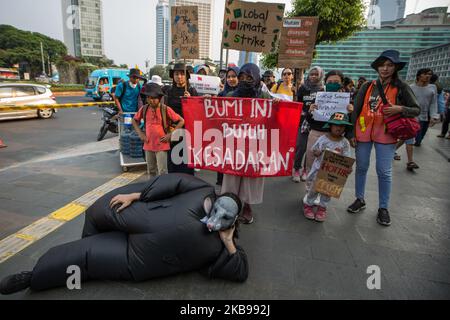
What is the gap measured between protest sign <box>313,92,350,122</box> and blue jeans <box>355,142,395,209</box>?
52cm

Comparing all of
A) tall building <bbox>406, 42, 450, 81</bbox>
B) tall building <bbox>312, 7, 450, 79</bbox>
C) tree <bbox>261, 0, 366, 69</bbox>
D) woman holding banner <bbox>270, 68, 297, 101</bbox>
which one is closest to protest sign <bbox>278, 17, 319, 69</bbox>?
woman holding banner <bbox>270, 68, 297, 101</bbox>

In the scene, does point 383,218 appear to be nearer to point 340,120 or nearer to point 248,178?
point 340,120

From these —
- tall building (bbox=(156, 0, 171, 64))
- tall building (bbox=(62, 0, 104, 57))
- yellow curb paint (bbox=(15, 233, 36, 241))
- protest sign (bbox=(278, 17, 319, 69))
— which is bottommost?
yellow curb paint (bbox=(15, 233, 36, 241))

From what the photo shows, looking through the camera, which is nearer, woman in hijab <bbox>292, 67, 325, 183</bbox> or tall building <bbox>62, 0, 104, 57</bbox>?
woman in hijab <bbox>292, 67, 325, 183</bbox>

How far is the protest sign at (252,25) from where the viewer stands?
13.9 ft

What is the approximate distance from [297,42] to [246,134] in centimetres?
236

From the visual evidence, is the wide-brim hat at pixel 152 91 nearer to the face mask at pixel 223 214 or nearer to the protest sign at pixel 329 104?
the face mask at pixel 223 214

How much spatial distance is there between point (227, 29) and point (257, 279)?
153 inches

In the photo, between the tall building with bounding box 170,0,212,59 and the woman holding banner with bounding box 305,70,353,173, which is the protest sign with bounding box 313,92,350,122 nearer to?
the woman holding banner with bounding box 305,70,353,173

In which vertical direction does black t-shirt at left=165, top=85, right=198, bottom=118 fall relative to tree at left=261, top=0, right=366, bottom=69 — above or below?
below

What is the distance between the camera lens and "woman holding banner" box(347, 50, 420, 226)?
111 inches

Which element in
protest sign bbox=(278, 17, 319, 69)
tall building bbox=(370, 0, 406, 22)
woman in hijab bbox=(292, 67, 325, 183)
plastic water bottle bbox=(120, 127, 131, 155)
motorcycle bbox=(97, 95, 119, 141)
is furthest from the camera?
tall building bbox=(370, 0, 406, 22)

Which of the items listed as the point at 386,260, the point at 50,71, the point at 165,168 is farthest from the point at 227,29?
the point at 50,71

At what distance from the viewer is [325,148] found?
9.90ft
